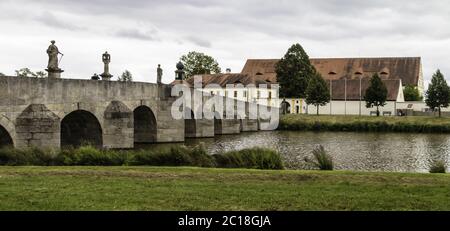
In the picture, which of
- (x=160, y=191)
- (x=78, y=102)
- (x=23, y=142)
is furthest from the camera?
(x=78, y=102)

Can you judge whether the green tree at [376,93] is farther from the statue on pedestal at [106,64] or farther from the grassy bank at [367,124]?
the statue on pedestal at [106,64]

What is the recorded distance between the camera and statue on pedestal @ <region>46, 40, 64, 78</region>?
24359mm

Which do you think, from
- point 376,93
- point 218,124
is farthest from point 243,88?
point 218,124

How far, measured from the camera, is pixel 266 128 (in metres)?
57.5

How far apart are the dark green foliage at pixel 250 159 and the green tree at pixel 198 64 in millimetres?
77273

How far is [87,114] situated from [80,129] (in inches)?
57.8

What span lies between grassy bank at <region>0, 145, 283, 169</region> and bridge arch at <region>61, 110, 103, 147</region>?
34.9ft

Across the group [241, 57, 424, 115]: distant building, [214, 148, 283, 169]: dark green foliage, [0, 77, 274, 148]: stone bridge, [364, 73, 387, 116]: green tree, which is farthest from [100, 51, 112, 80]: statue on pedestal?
[241, 57, 424, 115]: distant building

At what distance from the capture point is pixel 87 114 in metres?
28.3

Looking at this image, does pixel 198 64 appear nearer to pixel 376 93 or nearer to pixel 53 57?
pixel 376 93

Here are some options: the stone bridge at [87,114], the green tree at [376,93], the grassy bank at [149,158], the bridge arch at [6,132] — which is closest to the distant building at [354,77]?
the green tree at [376,93]
